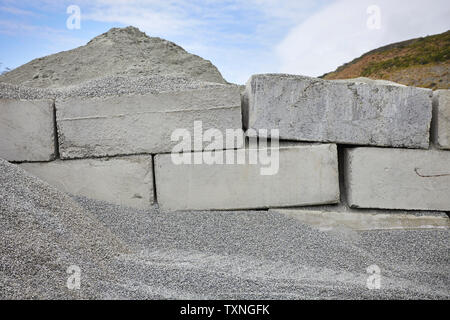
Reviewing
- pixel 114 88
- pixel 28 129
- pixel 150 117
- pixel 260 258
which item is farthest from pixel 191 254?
pixel 28 129

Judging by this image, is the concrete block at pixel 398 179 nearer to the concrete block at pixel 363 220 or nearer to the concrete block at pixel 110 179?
the concrete block at pixel 363 220

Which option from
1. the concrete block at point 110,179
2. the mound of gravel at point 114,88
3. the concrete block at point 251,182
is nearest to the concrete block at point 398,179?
the concrete block at point 251,182

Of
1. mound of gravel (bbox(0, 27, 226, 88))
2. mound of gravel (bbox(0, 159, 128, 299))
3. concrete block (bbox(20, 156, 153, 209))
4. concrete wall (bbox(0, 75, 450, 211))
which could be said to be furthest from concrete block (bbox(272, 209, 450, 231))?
mound of gravel (bbox(0, 27, 226, 88))

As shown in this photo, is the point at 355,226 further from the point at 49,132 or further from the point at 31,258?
the point at 49,132

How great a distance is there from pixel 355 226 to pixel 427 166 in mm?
1014

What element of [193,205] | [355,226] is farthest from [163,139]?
[355,226]

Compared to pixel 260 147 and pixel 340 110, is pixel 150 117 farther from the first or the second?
pixel 340 110

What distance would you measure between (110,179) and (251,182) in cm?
148

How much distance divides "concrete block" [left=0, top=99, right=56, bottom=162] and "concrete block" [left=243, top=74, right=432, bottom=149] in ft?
7.03

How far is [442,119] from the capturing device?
3906 millimetres

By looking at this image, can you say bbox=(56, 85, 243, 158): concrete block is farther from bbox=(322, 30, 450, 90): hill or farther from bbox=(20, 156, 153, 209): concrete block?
bbox=(322, 30, 450, 90): hill

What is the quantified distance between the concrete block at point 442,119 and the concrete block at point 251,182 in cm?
116

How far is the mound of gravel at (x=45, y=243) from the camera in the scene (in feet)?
7.16

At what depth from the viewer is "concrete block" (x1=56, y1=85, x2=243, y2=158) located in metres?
3.78
